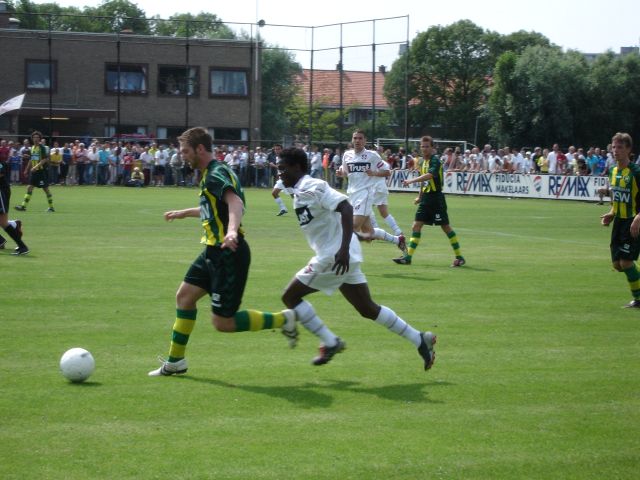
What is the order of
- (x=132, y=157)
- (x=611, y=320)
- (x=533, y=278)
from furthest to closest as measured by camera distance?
(x=132, y=157), (x=533, y=278), (x=611, y=320)

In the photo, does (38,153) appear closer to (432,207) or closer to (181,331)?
(432,207)

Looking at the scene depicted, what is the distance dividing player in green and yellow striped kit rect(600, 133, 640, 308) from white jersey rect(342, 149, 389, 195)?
6128mm

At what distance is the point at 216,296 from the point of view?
7766 mm

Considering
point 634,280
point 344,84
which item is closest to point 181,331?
point 634,280

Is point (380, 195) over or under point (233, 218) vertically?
under

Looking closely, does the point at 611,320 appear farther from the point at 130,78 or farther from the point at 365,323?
the point at 130,78

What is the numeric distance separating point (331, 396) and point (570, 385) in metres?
2.04

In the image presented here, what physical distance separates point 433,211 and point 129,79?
4154 centimetres

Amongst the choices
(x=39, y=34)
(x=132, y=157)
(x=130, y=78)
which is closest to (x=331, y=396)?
(x=132, y=157)

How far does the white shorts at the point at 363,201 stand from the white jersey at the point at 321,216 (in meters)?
9.05

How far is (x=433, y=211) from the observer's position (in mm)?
16547

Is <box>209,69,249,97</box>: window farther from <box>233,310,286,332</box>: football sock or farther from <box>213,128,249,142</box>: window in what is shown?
<box>233,310,286,332</box>: football sock

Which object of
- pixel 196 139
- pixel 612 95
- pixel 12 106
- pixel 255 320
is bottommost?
pixel 255 320

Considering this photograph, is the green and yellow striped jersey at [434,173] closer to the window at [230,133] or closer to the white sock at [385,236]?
the white sock at [385,236]
